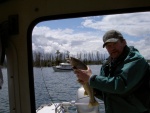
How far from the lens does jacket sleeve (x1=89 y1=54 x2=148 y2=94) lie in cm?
242

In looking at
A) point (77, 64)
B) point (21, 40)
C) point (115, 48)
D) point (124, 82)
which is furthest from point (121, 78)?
point (21, 40)

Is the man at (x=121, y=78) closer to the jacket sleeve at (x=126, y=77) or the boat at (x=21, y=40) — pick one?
the jacket sleeve at (x=126, y=77)

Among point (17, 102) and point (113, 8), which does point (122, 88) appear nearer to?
point (113, 8)

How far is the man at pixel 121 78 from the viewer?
243 cm

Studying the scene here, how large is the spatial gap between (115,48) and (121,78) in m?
0.32

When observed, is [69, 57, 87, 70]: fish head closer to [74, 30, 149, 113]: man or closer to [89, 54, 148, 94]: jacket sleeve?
[74, 30, 149, 113]: man

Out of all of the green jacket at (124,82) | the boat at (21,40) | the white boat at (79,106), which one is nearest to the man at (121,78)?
the green jacket at (124,82)

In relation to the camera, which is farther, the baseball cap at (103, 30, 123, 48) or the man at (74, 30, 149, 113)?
the baseball cap at (103, 30, 123, 48)

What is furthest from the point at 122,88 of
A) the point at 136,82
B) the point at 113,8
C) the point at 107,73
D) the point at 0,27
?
the point at 0,27

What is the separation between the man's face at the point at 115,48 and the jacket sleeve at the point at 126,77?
0.14 metres

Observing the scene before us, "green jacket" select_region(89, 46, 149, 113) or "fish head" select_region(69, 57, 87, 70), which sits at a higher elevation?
"fish head" select_region(69, 57, 87, 70)

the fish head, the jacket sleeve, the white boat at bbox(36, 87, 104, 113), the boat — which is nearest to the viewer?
the jacket sleeve

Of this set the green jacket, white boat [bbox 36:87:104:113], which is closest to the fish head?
the green jacket

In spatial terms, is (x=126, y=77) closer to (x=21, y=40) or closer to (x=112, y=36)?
(x=112, y=36)
